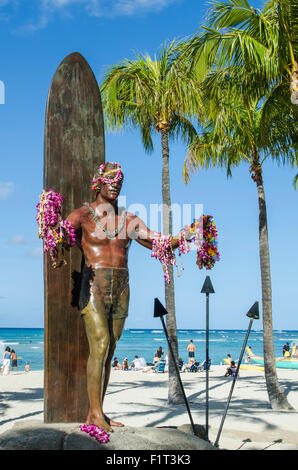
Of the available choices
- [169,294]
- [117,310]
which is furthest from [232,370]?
[117,310]

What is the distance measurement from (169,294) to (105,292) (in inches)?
316

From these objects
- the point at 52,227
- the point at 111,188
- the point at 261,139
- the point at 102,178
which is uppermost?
the point at 261,139

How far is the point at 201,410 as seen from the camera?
36.9 feet

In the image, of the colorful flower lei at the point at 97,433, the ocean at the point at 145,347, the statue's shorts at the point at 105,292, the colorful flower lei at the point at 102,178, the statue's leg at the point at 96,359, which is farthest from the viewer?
the ocean at the point at 145,347

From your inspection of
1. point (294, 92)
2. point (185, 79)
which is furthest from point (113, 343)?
point (185, 79)

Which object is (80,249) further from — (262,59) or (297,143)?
(297,143)

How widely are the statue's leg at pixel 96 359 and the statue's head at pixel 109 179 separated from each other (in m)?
1.11

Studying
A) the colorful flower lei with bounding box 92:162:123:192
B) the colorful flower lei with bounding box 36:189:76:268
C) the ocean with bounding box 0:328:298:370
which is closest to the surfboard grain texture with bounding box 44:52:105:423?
the colorful flower lei with bounding box 92:162:123:192

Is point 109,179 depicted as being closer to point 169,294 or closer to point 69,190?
point 69,190

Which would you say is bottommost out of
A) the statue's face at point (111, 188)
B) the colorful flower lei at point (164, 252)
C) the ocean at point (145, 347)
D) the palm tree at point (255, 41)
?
the ocean at point (145, 347)

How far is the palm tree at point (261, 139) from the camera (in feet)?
38.2

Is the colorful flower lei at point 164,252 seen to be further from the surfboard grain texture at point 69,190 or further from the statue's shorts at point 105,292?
the surfboard grain texture at point 69,190

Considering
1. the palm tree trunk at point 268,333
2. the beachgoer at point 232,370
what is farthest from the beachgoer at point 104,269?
the beachgoer at point 232,370

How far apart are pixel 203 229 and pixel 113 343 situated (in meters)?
1.35
